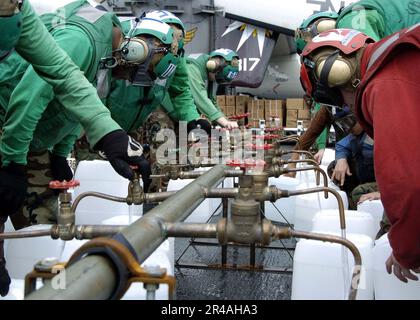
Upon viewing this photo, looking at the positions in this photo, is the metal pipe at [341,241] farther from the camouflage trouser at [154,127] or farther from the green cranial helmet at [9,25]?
the camouflage trouser at [154,127]

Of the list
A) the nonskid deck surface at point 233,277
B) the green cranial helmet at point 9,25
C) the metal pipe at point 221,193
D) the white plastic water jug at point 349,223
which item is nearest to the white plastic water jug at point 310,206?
the nonskid deck surface at point 233,277

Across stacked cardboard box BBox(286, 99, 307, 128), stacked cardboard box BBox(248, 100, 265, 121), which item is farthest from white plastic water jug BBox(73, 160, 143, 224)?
stacked cardboard box BBox(248, 100, 265, 121)

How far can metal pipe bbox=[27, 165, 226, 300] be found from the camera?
2.14ft

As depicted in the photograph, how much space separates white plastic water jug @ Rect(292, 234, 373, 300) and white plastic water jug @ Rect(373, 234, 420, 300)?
1.4 inches

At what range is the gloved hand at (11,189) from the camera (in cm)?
185

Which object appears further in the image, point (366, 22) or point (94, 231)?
point (366, 22)

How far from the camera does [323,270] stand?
173 cm

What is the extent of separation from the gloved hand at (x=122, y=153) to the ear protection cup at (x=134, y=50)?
1.06 meters

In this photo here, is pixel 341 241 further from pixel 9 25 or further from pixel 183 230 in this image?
pixel 9 25

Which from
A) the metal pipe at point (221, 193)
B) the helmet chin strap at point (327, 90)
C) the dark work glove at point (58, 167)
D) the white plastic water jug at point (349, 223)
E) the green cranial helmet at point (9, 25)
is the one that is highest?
the green cranial helmet at point (9, 25)

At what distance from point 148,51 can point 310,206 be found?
134cm

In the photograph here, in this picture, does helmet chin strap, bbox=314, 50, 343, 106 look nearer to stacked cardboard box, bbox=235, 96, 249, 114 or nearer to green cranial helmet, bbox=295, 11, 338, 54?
green cranial helmet, bbox=295, 11, 338, 54

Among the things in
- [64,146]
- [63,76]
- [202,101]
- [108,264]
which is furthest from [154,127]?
[108,264]
